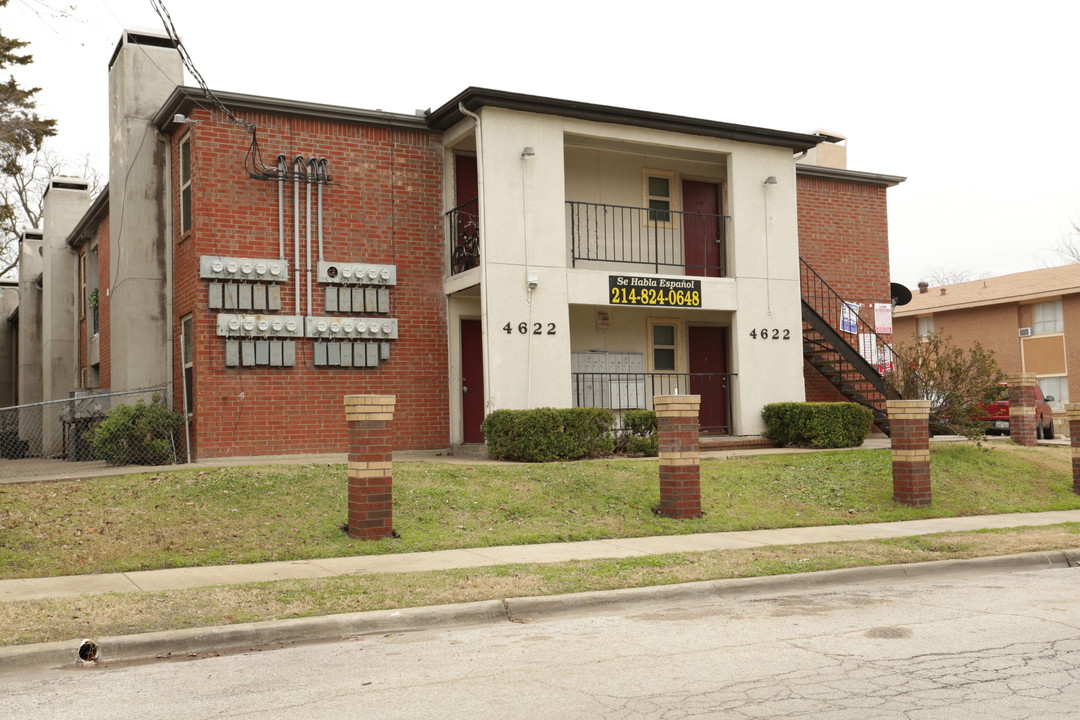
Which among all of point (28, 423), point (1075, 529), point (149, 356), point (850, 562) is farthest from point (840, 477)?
point (28, 423)

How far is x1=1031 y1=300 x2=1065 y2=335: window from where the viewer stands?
3675cm

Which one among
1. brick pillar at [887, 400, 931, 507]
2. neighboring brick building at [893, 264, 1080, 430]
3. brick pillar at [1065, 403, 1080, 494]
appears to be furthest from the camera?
neighboring brick building at [893, 264, 1080, 430]

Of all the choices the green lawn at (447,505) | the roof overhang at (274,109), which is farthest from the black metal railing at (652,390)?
the roof overhang at (274,109)

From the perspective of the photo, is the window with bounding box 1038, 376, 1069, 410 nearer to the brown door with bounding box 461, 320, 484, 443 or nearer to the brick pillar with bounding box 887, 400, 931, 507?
the brick pillar with bounding box 887, 400, 931, 507

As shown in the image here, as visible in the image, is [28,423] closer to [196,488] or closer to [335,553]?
[196,488]

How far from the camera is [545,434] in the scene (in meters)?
15.4

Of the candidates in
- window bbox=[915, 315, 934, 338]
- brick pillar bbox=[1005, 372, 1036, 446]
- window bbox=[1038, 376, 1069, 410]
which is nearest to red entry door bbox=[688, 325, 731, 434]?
brick pillar bbox=[1005, 372, 1036, 446]

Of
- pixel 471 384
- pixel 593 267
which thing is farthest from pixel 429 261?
pixel 593 267

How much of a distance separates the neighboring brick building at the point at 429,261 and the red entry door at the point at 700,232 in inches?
Result: 3.7

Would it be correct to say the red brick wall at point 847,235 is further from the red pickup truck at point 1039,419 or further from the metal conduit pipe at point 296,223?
the metal conduit pipe at point 296,223

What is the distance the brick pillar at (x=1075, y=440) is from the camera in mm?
15413

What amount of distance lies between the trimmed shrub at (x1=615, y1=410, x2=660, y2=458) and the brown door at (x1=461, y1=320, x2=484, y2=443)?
108 inches

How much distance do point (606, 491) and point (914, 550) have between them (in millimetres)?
4118

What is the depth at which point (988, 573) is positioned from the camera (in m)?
9.56
